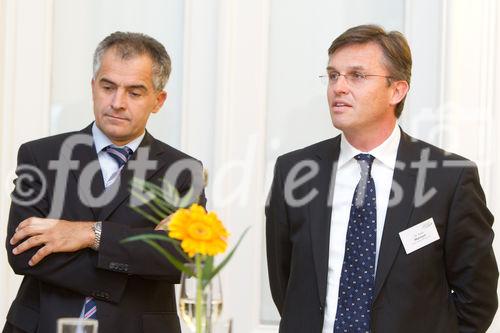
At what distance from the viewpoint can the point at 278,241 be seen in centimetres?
280

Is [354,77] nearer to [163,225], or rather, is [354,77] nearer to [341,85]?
[341,85]

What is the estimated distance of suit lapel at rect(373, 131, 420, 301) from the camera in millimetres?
2525

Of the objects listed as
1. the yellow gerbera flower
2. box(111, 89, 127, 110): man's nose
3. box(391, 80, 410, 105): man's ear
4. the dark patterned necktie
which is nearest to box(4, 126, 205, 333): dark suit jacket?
box(111, 89, 127, 110): man's nose

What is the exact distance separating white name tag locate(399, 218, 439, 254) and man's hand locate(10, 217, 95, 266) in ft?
2.82

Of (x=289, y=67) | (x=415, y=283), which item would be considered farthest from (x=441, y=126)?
(x=415, y=283)

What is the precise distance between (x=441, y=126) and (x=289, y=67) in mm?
614

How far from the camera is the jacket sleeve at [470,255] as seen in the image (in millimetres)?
2584

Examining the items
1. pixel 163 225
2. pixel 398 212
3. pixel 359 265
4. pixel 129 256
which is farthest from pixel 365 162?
pixel 129 256

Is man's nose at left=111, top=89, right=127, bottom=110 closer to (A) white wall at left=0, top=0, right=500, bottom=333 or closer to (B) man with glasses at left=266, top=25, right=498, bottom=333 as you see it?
(B) man with glasses at left=266, top=25, right=498, bottom=333

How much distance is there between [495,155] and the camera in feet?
10.5

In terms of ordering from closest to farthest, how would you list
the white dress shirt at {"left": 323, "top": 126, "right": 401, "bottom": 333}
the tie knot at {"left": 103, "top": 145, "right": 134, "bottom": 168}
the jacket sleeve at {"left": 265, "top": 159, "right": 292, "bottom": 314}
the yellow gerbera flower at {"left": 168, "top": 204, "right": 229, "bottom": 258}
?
the yellow gerbera flower at {"left": 168, "top": 204, "right": 229, "bottom": 258}, the white dress shirt at {"left": 323, "top": 126, "right": 401, "bottom": 333}, the tie knot at {"left": 103, "top": 145, "right": 134, "bottom": 168}, the jacket sleeve at {"left": 265, "top": 159, "right": 292, "bottom": 314}

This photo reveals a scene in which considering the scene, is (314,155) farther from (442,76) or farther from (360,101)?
(442,76)

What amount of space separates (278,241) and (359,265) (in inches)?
13.7

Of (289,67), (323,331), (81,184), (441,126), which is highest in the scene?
(289,67)
